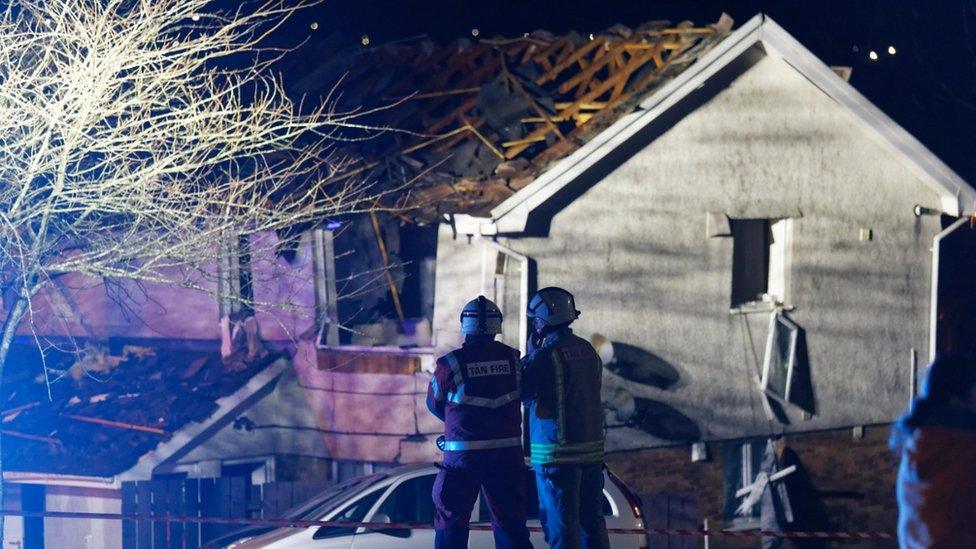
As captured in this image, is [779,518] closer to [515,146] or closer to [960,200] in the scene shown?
[960,200]

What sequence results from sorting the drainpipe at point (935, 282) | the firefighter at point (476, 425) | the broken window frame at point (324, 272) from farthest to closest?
the drainpipe at point (935, 282)
the broken window frame at point (324, 272)
the firefighter at point (476, 425)

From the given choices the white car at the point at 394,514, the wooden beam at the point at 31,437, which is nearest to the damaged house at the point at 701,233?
the wooden beam at the point at 31,437

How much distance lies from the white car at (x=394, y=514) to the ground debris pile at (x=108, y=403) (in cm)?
574

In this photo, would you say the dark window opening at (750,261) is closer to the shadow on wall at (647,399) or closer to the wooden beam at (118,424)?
the shadow on wall at (647,399)

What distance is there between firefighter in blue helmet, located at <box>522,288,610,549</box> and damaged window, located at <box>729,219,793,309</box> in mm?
8502

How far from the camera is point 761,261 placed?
1655cm

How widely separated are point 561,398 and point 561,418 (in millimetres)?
137

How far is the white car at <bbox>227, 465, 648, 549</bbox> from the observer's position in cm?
966

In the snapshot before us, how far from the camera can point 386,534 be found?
970cm

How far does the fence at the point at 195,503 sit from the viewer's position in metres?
14.3

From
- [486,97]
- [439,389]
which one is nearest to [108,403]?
[486,97]

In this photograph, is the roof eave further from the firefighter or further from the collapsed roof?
the firefighter

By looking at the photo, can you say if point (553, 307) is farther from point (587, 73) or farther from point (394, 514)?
point (587, 73)

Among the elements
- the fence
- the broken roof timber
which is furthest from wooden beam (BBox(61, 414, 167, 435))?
the broken roof timber
